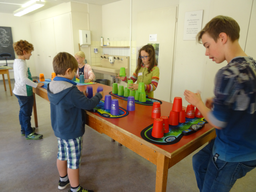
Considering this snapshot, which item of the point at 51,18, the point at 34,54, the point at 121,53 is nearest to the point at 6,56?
the point at 34,54

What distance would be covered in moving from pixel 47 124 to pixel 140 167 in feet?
6.35

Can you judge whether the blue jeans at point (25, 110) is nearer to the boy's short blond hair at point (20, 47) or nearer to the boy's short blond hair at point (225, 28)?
the boy's short blond hair at point (20, 47)

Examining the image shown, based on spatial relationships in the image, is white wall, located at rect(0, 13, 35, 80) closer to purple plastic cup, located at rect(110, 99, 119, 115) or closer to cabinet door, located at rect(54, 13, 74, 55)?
cabinet door, located at rect(54, 13, 74, 55)

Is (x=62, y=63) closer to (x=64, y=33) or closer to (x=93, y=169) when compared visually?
(x=93, y=169)

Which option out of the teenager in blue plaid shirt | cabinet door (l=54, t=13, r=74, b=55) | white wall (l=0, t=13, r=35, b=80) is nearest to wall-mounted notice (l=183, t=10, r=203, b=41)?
the teenager in blue plaid shirt

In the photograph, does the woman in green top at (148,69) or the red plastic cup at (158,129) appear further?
the woman in green top at (148,69)

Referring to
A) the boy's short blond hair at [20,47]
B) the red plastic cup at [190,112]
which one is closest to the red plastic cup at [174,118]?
the red plastic cup at [190,112]

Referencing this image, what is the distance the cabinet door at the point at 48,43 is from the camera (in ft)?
19.1

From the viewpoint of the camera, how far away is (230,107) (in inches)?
31.3

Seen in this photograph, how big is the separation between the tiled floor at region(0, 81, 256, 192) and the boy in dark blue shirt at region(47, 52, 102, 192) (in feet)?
1.20

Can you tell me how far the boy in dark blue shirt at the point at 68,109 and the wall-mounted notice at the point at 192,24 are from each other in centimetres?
224

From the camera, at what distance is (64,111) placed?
1380mm

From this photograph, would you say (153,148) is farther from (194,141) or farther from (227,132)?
(227,132)

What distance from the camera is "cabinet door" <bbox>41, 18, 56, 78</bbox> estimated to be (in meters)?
5.81
